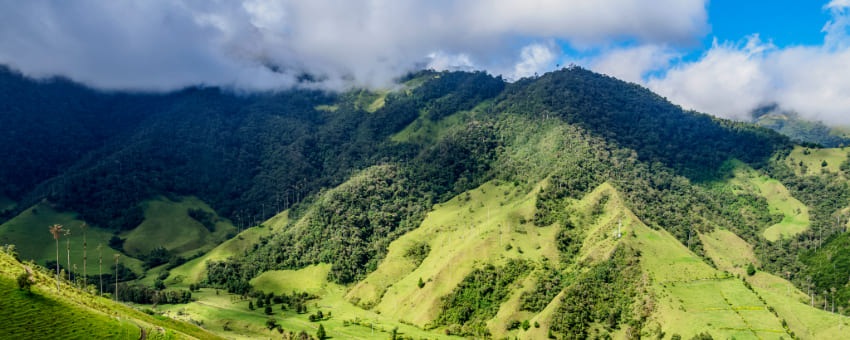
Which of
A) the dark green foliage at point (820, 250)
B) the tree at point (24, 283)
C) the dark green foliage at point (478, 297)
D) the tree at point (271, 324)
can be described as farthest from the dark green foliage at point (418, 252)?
the dark green foliage at point (820, 250)

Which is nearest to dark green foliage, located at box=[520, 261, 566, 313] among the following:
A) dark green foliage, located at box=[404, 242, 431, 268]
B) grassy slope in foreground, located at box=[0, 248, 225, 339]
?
dark green foliage, located at box=[404, 242, 431, 268]

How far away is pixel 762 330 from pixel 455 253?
80.0m

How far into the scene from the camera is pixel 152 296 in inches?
6422

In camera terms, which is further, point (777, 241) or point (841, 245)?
point (777, 241)

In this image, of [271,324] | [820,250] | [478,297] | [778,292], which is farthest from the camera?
[820,250]

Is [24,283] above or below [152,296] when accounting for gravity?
above

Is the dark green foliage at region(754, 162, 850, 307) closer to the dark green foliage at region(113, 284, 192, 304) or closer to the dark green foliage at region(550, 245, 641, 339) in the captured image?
the dark green foliage at region(550, 245, 641, 339)

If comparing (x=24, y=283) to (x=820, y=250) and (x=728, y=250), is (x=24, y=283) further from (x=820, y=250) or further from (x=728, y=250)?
(x=820, y=250)

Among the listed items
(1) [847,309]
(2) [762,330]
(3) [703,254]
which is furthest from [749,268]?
(2) [762,330]

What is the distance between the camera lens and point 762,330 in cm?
9706

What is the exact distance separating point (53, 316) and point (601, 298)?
109 metres

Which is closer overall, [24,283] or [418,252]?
[24,283]

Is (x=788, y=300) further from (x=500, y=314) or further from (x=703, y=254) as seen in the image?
(x=500, y=314)

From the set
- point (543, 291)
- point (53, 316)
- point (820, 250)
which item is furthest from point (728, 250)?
point (53, 316)
